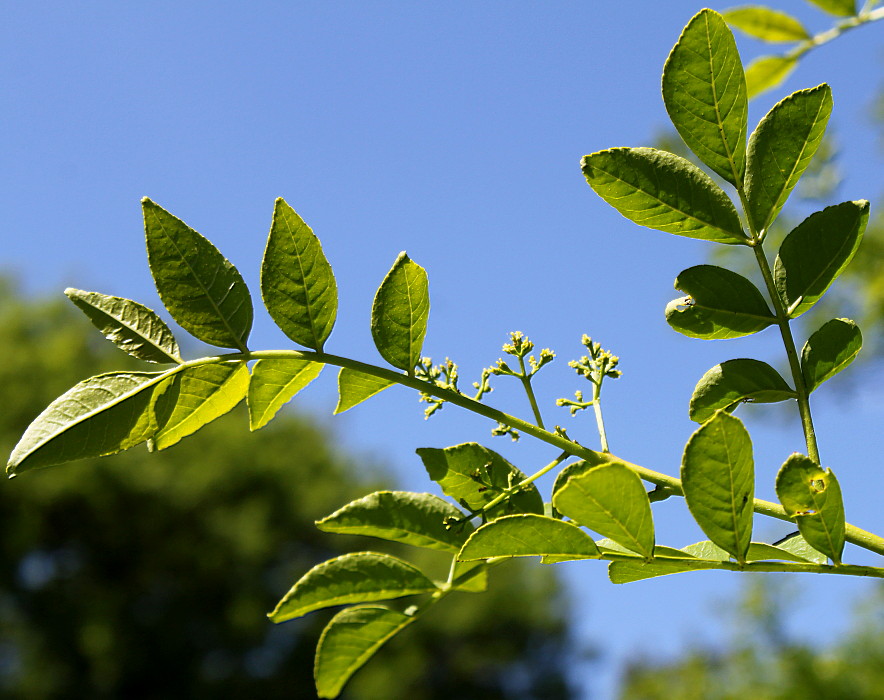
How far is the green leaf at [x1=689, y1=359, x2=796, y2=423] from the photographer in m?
0.87

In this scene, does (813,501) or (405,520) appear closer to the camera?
(813,501)

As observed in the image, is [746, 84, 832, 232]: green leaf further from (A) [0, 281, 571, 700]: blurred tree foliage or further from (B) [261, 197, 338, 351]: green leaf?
(A) [0, 281, 571, 700]: blurred tree foliage

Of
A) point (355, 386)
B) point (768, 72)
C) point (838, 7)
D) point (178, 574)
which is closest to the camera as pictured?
point (355, 386)

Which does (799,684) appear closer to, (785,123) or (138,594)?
(785,123)

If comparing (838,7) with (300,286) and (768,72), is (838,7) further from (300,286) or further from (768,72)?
(300,286)

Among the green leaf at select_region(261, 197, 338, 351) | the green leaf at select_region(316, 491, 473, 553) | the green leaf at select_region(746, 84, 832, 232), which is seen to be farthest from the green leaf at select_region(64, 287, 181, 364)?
the green leaf at select_region(746, 84, 832, 232)

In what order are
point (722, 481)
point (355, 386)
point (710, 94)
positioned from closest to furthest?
point (722, 481) → point (710, 94) → point (355, 386)

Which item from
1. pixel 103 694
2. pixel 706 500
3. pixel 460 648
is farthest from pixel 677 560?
pixel 460 648

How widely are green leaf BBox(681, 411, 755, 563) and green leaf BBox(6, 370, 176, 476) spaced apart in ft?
1.68

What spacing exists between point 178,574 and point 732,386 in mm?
24545

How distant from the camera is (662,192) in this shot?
808 mm

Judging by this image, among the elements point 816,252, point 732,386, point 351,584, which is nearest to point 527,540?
point 351,584

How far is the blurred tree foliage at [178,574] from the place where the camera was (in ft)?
68.9

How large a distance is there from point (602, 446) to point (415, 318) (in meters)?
0.24
